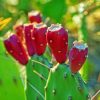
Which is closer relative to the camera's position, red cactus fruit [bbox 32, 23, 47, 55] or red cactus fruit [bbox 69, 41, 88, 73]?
red cactus fruit [bbox 69, 41, 88, 73]

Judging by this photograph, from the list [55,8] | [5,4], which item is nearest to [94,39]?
[5,4]

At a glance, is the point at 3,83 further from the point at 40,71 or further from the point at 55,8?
the point at 55,8

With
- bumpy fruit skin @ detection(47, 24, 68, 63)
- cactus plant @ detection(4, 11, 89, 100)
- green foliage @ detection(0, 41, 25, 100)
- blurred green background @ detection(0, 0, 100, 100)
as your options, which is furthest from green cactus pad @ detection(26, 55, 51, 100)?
blurred green background @ detection(0, 0, 100, 100)

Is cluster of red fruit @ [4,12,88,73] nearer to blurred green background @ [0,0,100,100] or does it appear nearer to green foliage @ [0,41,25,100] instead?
green foliage @ [0,41,25,100]

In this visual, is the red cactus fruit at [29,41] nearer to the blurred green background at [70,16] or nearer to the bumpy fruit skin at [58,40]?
the bumpy fruit skin at [58,40]

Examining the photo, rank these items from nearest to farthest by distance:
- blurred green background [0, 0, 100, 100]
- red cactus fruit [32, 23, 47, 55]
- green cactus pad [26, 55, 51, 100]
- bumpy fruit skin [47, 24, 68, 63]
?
bumpy fruit skin [47, 24, 68, 63], red cactus fruit [32, 23, 47, 55], green cactus pad [26, 55, 51, 100], blurred green background [0, 0, 100, 100]

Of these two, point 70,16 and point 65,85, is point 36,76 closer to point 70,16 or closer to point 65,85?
point 65,85

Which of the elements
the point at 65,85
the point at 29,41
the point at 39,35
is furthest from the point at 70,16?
the point at 65,85
